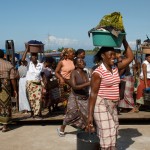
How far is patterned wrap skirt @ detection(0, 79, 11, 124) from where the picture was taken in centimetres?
702

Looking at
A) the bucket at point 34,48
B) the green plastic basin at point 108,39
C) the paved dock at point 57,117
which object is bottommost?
the paved dock at point 57,117

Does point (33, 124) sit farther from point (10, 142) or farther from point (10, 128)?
point (10, 142)

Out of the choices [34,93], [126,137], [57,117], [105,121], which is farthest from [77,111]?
[105,121]

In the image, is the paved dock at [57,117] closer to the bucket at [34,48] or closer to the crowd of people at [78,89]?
the crowd of people at [78,89]

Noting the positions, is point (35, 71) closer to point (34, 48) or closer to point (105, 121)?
point (34, 48)

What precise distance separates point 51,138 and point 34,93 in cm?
122

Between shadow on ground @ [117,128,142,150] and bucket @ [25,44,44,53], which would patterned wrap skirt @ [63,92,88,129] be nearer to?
shadow on ground @ [117,128,142,150]

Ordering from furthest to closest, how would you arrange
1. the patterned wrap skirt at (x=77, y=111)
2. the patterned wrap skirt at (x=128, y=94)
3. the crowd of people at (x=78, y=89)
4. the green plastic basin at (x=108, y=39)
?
the patterned wrap skirt at (x=128, y=94) < the patterned wrap skirt at (x=77, y=111) < the green plastic basin at (x=108, y=39) < the crowd of people at (x=78, y=89)

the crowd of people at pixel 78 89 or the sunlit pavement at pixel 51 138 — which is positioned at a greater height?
the crowd of people at pixel 78 89

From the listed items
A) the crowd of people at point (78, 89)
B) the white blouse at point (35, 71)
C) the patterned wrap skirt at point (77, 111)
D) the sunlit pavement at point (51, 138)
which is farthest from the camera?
the white blouse at point (35, 71)

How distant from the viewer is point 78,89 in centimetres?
588

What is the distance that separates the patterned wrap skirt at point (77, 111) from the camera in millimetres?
6191

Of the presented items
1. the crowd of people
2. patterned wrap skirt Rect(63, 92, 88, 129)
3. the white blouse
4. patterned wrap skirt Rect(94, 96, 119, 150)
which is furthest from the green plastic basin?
the white blouse

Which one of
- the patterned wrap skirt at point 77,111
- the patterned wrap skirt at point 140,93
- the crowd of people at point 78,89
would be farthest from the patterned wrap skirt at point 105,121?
the patterned wrap skirt at point 140,93
